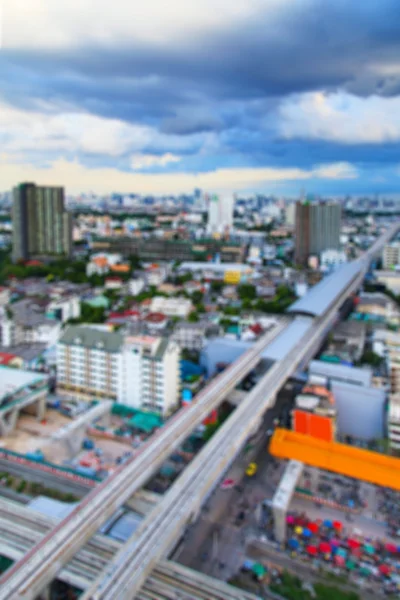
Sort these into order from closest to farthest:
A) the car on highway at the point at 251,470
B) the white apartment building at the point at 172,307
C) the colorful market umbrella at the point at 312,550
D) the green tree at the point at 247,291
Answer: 1. the colorful market umbrella at the point at 312,550
2. the car on highway at the point at 251,470
3. the white apartment building at the point at 172,307
4. the green tree at the point at 247,291

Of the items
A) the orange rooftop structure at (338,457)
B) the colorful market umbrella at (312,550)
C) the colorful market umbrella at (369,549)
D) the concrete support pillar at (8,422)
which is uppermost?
the concrete support pillar at (8,422)

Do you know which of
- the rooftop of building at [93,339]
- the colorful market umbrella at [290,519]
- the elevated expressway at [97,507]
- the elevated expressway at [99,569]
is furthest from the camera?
the rooftop of building at [93,339]

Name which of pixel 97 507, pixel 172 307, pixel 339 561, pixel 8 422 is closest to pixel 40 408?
pixel 8 422

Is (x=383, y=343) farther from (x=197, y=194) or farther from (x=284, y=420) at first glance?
(x=197, y=194)

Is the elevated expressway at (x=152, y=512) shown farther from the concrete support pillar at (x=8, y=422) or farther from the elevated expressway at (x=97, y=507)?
the concrete support pillar at (x=8, y=422)

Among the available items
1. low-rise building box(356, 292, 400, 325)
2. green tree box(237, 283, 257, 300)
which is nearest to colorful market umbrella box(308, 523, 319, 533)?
low-rise building box(356, 292, 400, 325)

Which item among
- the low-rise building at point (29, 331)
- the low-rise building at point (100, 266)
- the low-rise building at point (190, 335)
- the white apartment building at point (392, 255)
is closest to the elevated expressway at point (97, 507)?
the low-rise building at point (190, 335)
